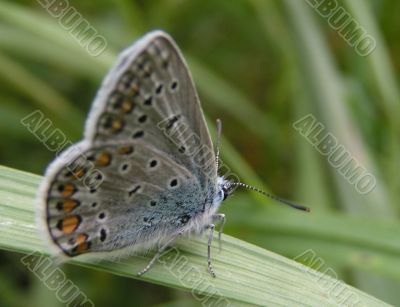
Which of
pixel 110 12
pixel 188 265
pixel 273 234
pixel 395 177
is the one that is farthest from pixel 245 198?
pixel 110 12

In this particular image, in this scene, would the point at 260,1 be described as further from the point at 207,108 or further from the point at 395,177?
the point at 395,177

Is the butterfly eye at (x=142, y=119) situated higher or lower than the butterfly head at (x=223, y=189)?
lower

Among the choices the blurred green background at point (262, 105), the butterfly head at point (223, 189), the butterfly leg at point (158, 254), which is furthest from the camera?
the blurred green background at point (262, 105)

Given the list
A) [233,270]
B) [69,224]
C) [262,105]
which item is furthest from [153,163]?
[262,105]

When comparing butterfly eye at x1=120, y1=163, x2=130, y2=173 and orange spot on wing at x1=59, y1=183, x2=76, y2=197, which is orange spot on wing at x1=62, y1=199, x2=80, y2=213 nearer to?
orange spot on wing at x1=59, y1=183, x2=76, y2=197

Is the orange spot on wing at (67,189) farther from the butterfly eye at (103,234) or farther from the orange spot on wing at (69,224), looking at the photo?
the butterfly eye at (103,234)

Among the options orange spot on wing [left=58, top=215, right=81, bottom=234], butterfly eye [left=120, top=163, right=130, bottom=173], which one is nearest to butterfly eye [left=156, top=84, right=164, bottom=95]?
butterfly eye [left=120, top=163, right=130, bottom=173]

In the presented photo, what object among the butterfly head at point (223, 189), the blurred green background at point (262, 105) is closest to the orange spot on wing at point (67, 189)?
the butterfly head at point (223, 189)
